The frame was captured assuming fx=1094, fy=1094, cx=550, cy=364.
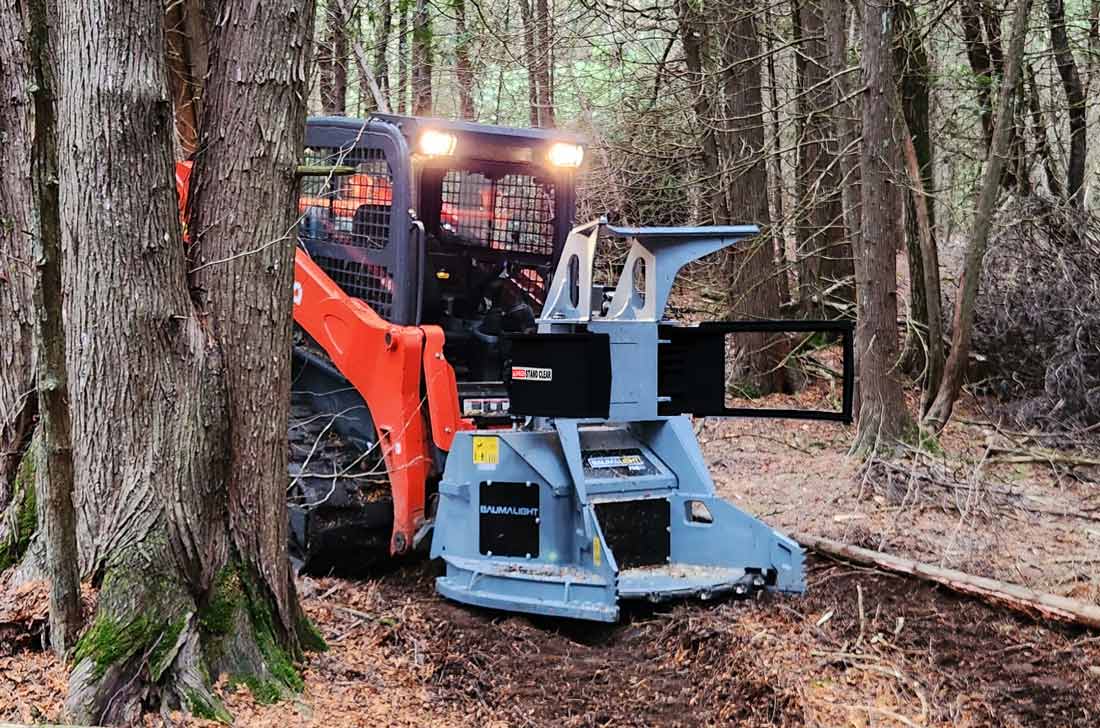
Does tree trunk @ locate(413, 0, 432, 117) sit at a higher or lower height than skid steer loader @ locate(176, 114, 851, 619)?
higher

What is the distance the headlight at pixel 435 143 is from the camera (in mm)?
6203

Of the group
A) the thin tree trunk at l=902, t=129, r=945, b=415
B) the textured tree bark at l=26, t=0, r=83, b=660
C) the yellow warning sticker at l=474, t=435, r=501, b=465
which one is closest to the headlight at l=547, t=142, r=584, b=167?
the yellow warning sticker at l=474, t=435, r=501, b=465

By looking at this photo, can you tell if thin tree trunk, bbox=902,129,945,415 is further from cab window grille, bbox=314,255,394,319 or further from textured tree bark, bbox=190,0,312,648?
textured tree bark, bbox=190,0,312,648

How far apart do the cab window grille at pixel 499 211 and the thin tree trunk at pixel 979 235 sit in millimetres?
4478

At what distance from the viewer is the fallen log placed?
543cm

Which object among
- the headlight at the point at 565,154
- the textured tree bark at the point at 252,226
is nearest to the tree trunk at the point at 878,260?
the headlight at the point at 565,154

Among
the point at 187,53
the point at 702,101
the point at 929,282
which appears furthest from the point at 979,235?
the point at 187,53

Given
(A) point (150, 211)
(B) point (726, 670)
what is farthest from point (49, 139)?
(B) point (726, 670)

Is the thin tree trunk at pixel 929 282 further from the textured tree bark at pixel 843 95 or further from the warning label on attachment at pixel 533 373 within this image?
the warning label on attachment at pixel 533 373

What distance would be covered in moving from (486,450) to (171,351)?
85.6 inches

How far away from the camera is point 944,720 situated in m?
4.42

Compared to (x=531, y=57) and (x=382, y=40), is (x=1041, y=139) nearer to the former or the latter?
(x=531, y=57)

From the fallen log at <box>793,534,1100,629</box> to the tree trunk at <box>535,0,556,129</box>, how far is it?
6.71 m

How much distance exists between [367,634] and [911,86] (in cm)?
1006
